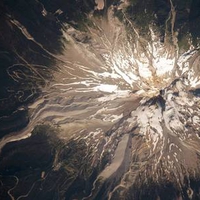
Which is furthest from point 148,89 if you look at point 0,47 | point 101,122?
point 0,47

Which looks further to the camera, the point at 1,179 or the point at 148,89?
the point at 148,89

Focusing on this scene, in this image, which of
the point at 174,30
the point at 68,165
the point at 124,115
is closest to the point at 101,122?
the point at 124,115

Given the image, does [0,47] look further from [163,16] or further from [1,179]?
[163,16]

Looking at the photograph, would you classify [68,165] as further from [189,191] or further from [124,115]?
[189,191]

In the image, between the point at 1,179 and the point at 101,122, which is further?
the point at 101,122

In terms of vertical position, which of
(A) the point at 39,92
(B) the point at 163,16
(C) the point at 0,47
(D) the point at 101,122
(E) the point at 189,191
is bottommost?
(E) the point at 189,191

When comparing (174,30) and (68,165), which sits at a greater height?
(174,30)
